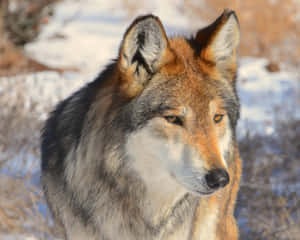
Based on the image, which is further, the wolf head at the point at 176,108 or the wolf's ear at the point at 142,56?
the wolf's ear at the point at 142,56

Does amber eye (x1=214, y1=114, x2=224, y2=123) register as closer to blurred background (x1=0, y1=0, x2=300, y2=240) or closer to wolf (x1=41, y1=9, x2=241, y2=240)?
wolf (x1=41, y1=9, x2=241, y2=240)

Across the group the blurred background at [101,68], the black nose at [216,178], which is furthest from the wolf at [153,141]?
the blurred background at [101,68]

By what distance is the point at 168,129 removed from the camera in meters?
2.89

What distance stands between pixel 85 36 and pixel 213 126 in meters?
13.5

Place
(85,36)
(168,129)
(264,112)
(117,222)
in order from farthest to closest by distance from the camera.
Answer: (85,36) < (264,112) < (117,222) < (168,129)

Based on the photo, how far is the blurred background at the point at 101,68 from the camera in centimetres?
475

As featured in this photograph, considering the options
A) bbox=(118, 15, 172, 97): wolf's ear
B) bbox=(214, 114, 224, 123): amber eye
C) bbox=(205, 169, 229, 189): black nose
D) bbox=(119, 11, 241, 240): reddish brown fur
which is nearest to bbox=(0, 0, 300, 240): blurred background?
bbox=(119, 11, 241, 240): reddish brown fur

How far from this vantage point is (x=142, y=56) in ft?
9.91

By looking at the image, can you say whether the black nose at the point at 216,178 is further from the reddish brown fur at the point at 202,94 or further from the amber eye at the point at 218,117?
the amber eye at the point at 218,117

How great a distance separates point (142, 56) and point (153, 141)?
565 millimetres

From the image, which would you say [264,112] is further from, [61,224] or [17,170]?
[61,224]

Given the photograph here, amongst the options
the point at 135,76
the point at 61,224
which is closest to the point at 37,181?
the point at 61,224

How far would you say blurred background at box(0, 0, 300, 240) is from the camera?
475 cm

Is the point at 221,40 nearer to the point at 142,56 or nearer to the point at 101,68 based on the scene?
the point at 142,56
